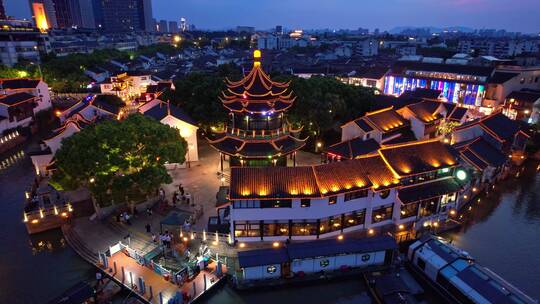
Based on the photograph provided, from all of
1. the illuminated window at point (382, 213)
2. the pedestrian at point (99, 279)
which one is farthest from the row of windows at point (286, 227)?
the pedestrian at point (99, 279)

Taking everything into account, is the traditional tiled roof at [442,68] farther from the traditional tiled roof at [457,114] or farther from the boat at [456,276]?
the boat at [456,276]

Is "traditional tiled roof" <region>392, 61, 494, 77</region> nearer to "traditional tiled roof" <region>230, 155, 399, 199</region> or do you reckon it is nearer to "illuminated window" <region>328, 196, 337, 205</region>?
"traditional tiled roof" <region>230, 155, 399, 199</region>

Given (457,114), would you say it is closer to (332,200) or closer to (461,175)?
(461,175)

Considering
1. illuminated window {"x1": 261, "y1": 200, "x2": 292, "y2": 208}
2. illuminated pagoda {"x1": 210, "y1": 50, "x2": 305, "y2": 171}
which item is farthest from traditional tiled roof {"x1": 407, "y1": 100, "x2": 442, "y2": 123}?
illuminated window {"x1": 261, "y1": 200, "x2": 292, "y2": 208}

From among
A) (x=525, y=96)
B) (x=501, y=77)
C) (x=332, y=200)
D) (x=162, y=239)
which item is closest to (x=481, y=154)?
(x=332, y=200)

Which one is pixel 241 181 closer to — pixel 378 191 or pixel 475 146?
pixel 378 191

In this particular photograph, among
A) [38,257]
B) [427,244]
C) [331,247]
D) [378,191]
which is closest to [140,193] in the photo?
[38,257]

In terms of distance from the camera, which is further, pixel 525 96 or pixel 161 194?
pixel 525 96
